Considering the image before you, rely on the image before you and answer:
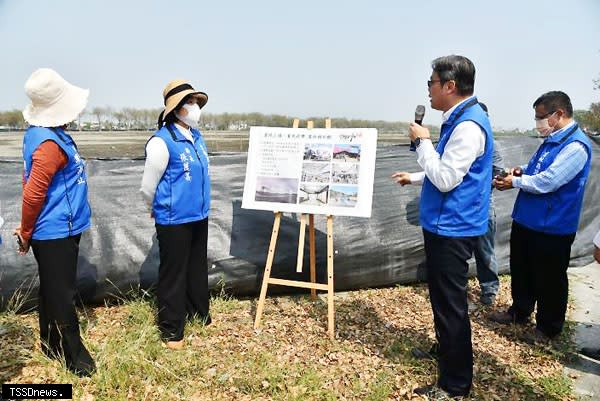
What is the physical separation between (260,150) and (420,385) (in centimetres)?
206

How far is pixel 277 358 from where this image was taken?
9.50 ft

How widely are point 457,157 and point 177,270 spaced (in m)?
1.94

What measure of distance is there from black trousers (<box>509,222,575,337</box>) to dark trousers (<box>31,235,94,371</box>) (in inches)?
124

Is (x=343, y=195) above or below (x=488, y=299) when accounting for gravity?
above

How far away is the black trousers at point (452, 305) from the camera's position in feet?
7.53

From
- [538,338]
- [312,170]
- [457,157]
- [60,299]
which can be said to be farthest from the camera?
[312,170]

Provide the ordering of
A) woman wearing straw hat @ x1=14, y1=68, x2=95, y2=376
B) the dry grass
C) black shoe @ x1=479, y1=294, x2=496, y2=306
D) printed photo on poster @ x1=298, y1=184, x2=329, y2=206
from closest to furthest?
woman wearing straw hat @ x1=14, y1=68, x2=95, y2=376 → the dry grass → printed photo on poster @ x1=298, y1=184, x2=329, y2=206 → black shoe @ x1=479, y1=294, x2=496, y2=306

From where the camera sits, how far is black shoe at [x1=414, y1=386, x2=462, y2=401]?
243 centimetres

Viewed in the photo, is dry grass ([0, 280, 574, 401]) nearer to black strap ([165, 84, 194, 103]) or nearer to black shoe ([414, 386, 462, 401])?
black shoe ([414, 386, 462, 401])

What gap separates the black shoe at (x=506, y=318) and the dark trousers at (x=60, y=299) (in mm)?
3097

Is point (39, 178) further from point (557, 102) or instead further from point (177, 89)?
point (557, 102)

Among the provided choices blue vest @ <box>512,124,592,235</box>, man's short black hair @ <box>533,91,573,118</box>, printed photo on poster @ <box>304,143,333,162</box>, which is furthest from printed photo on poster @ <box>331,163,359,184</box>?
man's short black hair @ <box>533,91,573,118</box>

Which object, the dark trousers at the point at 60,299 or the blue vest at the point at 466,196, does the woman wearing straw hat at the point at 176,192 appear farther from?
the blue vest at the point at 466,196

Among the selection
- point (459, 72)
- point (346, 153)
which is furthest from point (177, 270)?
point (459, 72)
